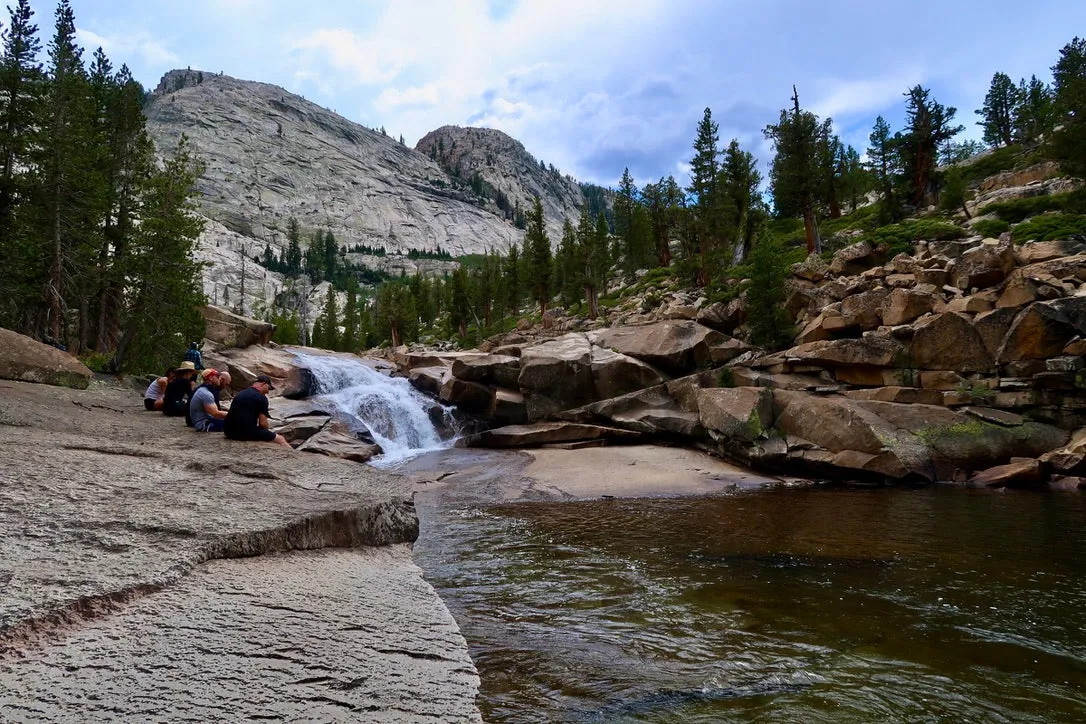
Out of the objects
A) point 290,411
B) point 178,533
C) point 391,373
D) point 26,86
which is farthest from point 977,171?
point 26,86

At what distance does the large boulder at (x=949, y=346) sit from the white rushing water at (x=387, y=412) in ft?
71.1

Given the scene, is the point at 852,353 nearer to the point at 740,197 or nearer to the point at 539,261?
the point at 740,197

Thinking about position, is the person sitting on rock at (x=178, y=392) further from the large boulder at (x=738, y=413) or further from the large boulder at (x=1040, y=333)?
the large boulder at (x=1040, y=333)

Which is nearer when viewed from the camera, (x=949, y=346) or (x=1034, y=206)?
(x=949, y=346)

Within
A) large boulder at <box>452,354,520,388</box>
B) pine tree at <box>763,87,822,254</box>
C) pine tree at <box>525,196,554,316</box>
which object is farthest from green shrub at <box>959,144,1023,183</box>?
large boulder at <box>452,354,520,388</box>

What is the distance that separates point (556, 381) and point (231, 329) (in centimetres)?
2759

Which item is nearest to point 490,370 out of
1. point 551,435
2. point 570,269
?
point 551,435

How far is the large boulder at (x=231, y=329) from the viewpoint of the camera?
41.0 metres

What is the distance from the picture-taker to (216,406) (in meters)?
12.2

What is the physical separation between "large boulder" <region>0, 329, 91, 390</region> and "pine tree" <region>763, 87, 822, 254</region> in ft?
143

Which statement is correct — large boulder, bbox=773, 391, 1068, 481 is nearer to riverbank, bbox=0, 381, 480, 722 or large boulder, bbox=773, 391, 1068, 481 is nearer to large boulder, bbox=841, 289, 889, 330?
large boulder, bbox=841, 289, 889, 330

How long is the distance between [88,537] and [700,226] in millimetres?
52516

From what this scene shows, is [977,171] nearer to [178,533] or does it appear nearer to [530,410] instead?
[530,410]

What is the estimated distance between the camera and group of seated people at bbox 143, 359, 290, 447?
10781 millimetres
